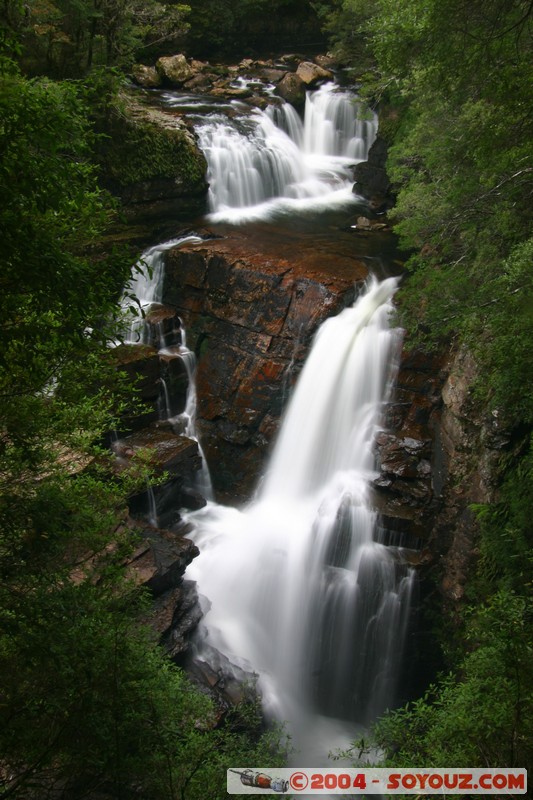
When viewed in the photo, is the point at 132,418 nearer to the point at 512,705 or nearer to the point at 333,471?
the point at 333,471

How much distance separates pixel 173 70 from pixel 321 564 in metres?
20.6

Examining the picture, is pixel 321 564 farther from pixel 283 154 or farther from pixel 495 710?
pixel 283 154

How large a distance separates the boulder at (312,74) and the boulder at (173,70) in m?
4.72

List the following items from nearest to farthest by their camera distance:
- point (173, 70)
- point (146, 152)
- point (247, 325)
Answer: point (247, 325) → point (146, 152) → point (173, 70)

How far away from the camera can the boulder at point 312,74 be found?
23.3 m

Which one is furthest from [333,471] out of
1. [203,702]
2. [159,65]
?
[159,65]

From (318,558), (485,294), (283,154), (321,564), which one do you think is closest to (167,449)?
(318,558)

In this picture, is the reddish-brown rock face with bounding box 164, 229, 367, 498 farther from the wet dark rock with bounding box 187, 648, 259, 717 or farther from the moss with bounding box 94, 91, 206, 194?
the wet dark rock with bounding box 187, 648, 259, 717

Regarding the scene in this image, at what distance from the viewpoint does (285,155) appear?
770 inches

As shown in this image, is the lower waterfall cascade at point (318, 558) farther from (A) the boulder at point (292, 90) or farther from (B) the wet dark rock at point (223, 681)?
(A) the boulder at point (292, 90)

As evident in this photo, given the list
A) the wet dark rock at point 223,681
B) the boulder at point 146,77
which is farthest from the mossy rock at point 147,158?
the wet dark rock at point 223,681

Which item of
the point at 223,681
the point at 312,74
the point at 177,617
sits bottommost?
the point at 223,681

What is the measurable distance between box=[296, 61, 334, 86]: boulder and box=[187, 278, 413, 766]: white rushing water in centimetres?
1454

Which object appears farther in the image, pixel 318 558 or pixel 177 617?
pixel 318 558
